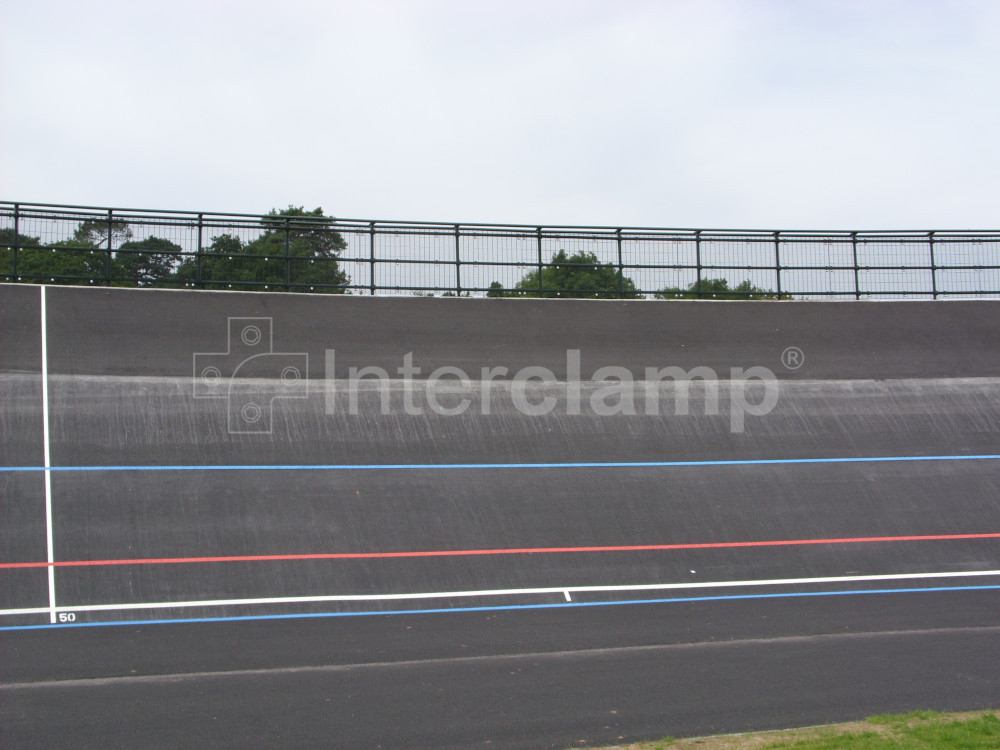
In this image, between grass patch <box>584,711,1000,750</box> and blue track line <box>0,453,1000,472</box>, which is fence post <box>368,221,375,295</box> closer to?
blue track line <box>0,453,1000,472</box>

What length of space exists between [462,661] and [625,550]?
3.64m

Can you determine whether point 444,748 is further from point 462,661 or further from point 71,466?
point 71,466

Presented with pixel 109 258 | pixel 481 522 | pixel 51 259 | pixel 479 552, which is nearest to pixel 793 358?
pixel 481 522

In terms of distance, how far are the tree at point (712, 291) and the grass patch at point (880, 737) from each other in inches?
461

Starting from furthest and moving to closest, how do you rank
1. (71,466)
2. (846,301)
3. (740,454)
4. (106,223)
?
(846,301) → (106,223) → (740,454) → (71,466)

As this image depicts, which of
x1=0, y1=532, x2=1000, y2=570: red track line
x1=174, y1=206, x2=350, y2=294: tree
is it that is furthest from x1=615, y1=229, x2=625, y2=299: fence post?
x1=0, y1=532, x2=1000, y2=570: red track line

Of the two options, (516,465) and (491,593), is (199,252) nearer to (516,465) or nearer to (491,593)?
(516,465)

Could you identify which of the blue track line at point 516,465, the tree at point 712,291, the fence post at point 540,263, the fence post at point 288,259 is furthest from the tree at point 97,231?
the tree at point 712,291

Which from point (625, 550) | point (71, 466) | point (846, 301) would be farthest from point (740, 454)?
point (71, 466)

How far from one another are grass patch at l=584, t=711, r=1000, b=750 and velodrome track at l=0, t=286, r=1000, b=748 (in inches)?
13.5

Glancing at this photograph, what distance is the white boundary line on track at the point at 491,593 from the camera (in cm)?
917

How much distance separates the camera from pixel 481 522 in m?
11.4

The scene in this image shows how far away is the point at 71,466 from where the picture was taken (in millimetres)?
11719

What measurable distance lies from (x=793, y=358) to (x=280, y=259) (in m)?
10.6
